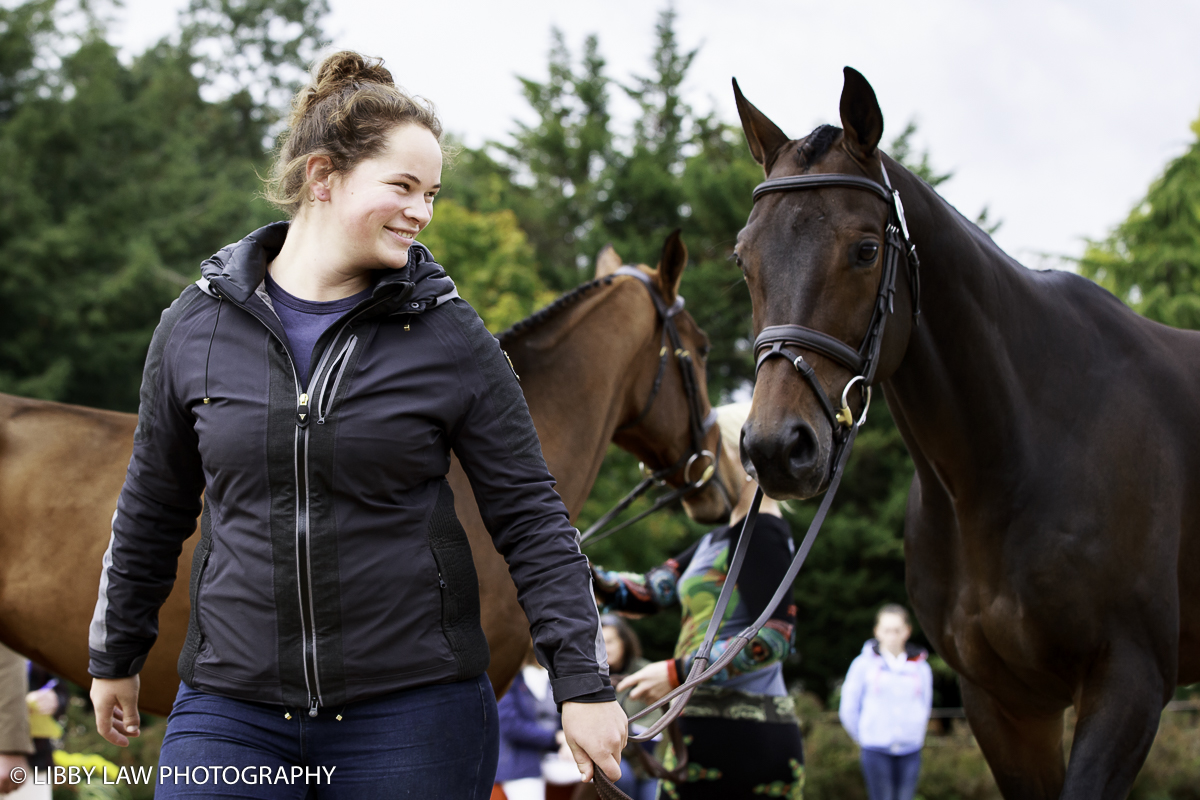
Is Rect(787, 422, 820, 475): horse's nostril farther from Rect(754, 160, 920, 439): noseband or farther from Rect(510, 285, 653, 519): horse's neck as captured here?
Rect(510, 285, 653, 519): horse's neck

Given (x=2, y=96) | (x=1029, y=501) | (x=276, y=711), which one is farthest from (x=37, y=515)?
(x=2, y=96)

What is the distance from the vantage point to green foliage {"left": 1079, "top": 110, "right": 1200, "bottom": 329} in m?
13.5

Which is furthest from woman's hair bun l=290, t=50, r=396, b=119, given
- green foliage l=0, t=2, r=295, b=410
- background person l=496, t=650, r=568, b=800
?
green foliage l=0, t=2, r=295, b=410

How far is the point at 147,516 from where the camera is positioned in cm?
191

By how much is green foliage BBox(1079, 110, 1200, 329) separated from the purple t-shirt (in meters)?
13.3

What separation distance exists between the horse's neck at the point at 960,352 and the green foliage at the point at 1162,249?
11779 mm

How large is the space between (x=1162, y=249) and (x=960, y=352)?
13150mm

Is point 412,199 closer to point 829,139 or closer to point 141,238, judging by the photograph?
point 829,139

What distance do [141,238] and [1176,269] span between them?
16.5m

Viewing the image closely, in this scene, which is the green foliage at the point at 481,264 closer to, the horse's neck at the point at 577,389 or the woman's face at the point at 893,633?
the woman's face at the point at 893,633

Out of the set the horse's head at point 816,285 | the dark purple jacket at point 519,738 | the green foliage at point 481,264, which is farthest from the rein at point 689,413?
the green foliage at point 481,264

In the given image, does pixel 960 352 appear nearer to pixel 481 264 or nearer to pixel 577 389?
pixel 577 389

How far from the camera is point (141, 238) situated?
17.9 m

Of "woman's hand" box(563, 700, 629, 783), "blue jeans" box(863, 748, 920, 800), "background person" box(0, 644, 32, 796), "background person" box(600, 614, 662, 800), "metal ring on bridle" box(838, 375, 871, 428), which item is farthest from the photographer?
"blue jeans" box(863, 748, 920, 800)
